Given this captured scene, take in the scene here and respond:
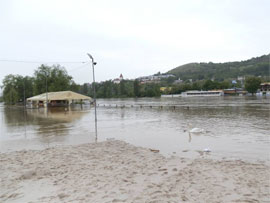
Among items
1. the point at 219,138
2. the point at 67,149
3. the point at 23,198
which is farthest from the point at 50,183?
the point at 219,138

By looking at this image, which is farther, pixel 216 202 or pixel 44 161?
pixel 44 161

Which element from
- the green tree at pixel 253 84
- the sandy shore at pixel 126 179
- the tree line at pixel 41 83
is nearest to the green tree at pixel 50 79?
the tree line at pixel 41 83

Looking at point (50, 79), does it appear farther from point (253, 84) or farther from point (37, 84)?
point (253, 84)

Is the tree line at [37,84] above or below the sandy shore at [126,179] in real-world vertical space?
above

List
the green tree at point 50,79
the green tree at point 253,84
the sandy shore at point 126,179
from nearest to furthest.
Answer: the sandy shore at point 126,179 → the green tree at point 50,79 → the green tree at point 253,84

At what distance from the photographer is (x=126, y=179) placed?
669 centimetres

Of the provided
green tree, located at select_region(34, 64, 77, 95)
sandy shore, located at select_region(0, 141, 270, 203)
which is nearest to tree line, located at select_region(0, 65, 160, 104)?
green tree, located at select_region(34, 64, 77, 95)

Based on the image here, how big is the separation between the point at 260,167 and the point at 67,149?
791 centimetres

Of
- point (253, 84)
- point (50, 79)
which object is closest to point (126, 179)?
point (50, 79)

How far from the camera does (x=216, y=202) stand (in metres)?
5.08

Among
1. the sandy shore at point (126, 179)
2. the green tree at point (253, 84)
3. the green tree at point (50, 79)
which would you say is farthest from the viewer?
the green tree at point (253, 84)

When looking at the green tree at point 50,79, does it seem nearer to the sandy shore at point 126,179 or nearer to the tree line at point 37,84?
the tree line at point 37,84

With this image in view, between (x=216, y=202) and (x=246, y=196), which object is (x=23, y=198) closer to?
(x=216, y=202)

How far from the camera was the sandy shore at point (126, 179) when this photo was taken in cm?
552
